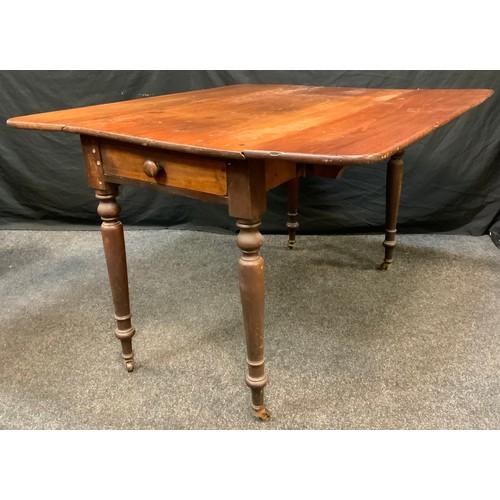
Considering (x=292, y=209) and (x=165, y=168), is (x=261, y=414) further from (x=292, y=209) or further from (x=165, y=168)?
(x=292, y=209)

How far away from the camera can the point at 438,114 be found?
4.66 feet

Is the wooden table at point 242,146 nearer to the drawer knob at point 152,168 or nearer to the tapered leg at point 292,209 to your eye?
the drawer knob at point 152,168

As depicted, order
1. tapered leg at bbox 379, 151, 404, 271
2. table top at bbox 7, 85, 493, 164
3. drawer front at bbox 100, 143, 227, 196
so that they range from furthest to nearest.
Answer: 1. tapered leg at bbox 379, 151, 404, 271
2. drawer front at bbox 100, 143, 227, 196
3. table top at bbox 7, 85, 493, 164

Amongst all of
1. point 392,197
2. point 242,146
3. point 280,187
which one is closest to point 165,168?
point 242,146

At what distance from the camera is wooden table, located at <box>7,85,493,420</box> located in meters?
1.09

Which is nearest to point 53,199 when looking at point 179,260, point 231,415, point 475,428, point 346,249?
point 179,260

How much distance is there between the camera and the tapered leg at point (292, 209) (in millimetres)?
2332

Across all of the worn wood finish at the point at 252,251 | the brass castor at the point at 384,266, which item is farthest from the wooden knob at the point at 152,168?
the brass castor at the point at 384,266

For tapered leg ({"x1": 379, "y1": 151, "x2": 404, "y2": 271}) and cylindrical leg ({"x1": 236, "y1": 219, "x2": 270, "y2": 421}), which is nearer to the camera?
cylindrical leg ({"x1": 236, "y1": 219, "x2": 270, "y2": 421})

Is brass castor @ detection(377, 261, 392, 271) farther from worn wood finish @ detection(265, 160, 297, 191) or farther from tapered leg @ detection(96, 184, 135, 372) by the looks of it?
tapered leg @ detection(96, 184, 135, 372)

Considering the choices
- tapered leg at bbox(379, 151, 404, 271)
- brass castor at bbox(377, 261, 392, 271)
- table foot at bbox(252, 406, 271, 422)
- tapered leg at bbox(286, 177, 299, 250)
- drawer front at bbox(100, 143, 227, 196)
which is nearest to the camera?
drawer front at bbox(100, 143, 227, 196)

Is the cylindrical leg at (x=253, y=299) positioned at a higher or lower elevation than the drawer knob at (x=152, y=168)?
lower

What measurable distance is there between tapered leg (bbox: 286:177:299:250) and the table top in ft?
1.62

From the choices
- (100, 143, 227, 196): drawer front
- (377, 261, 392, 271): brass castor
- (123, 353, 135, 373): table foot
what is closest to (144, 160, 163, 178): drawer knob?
(100, 143, 227, 196): drawer front
